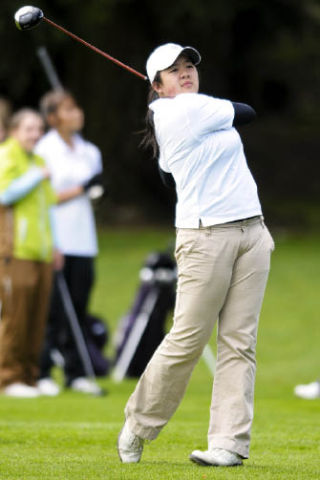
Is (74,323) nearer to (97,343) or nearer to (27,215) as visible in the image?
(27,215)

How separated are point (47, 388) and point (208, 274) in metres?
4.32

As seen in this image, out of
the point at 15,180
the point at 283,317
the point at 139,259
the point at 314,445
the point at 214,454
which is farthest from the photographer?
the point at 139,259

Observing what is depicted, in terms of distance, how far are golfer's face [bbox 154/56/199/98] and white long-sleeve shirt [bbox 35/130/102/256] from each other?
4217mm

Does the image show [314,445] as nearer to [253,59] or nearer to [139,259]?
[139,259]

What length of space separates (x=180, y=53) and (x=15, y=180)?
3.82 meters

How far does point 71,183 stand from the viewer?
10078mm

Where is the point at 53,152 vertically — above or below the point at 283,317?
above

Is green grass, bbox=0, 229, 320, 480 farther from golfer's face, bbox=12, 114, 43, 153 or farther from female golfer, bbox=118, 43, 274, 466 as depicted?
golfer's face, bbox=12, 114, 43, 153

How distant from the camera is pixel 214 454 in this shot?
18.2ft

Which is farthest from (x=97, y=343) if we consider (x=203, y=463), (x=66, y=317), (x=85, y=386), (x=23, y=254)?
(x=203, y=463)

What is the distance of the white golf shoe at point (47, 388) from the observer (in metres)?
9.59

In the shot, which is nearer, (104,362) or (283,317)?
(104,362)

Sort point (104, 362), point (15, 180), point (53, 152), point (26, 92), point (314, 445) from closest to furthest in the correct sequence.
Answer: point (314, 445)
point (15, 180)
point (53, 152)
point (104, 362)
point (26, 92)

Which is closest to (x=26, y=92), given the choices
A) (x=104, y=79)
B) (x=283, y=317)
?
(x=104, y=79)
